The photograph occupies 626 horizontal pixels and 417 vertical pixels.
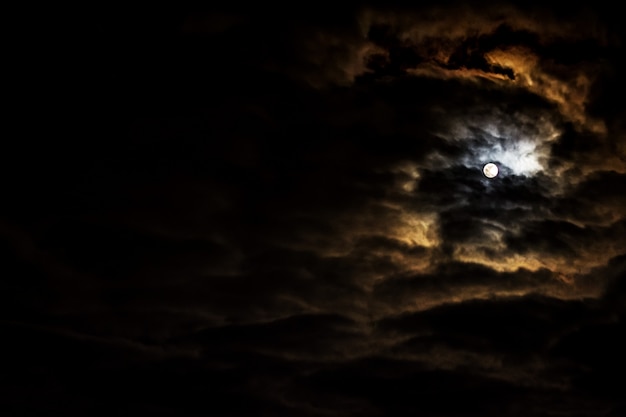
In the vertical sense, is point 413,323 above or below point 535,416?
above

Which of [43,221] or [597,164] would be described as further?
[43,221]

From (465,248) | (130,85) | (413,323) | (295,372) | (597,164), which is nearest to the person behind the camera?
(130,85)

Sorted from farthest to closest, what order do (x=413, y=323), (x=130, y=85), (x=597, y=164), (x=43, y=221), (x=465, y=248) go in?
(x=413, y=323)
(x=465, y=248)
(x=43, y=221)
(x=597, y=164)
(x=130, y=85)

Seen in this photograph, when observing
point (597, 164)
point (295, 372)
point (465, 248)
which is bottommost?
point (295, 372)

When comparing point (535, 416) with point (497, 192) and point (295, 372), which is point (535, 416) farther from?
point (497, 192)

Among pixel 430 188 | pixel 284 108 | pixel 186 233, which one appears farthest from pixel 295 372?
pixel 284 108

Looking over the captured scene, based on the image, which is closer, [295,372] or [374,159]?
[374,159]

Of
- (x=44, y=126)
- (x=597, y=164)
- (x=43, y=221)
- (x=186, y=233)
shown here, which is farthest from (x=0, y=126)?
(x=597, y=164)

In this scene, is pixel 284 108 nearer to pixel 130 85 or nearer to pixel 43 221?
pixel 130 85

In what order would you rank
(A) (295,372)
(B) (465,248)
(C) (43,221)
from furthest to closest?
(A) (295,372), (B) (465,248), (C) (43,221)
